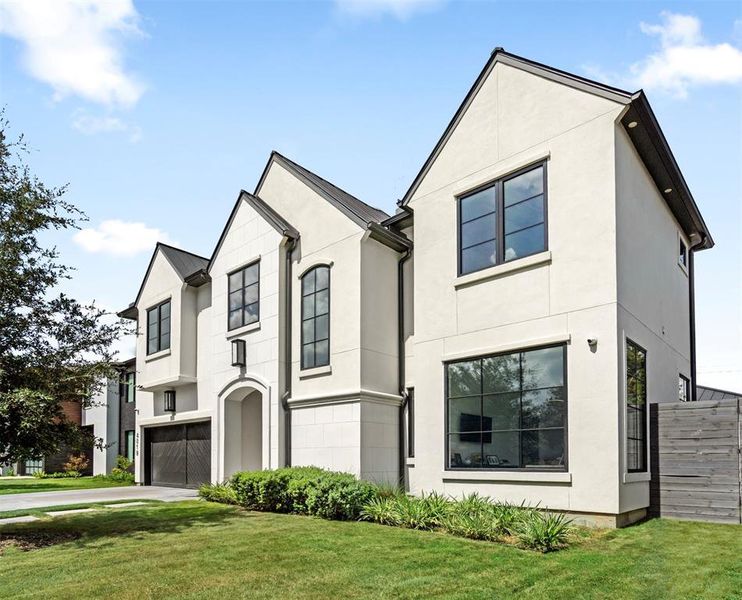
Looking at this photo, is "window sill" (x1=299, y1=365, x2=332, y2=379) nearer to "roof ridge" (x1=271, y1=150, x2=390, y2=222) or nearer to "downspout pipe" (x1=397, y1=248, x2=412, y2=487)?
"downspout pipe" (x1=397, y1=248, x2=412, y2=487)

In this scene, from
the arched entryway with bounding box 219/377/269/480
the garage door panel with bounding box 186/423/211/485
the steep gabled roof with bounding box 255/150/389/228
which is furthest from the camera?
the garage door panel with bounding box 186/423/211/485

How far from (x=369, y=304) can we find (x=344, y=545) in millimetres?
6404

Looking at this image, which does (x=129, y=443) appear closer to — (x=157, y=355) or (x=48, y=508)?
(x=157, y=355)

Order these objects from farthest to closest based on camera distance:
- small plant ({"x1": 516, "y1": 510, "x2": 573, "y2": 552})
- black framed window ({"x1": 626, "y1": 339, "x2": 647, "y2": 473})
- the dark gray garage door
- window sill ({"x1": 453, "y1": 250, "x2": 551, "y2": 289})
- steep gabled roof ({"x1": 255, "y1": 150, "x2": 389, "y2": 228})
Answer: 1. the dark gray garage door
2. steep gabled roof ({"x1": 255, "y1": 150, "x2": 389, "y2": 228})
3. window sill ({"x1": 453, "y1": 250, "x2": 551, "y2": 289})
4. black framed window ({"x1": 626, "y1": 339, "x2": 647, "y2": 473})
5. small plant ({"x1": 516, "y1": 510, "x2": 573, "y2": 552})

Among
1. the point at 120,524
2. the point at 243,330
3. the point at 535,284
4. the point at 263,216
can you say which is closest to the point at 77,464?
the point at 243,330

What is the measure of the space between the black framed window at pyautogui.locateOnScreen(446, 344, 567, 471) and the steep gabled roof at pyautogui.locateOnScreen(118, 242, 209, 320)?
11215 millimetres

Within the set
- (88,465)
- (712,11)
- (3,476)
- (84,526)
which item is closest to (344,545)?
(84,526)

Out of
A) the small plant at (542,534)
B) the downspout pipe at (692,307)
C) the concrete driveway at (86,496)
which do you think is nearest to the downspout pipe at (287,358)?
the concrete driveway at (86,496)

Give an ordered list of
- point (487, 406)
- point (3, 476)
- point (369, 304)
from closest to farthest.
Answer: point (487, 406) → point (369, 304) → point (3, 476)

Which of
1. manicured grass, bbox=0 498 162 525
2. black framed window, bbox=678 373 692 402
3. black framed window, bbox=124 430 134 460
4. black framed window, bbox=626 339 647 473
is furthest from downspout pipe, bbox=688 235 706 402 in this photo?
black framed window, bbox=124 430 134 460

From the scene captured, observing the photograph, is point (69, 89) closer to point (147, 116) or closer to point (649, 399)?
point (147, 116)

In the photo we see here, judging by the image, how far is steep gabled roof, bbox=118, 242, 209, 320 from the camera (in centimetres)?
2130

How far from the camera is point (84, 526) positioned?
40.4 feet

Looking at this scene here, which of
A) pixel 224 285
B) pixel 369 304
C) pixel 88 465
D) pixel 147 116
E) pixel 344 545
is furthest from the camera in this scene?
pixel 88 465
